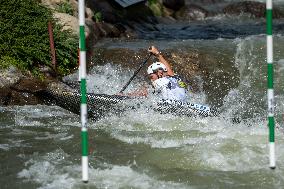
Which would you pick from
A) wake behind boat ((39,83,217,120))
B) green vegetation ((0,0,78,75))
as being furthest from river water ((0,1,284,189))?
green vegetation ((0,0,78,75))

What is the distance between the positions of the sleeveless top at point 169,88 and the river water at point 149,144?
0.33 meters

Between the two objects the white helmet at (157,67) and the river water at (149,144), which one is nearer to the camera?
the river water at (149,144)

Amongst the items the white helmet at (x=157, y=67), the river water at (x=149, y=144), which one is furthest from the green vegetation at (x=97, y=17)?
the white helmet at (x=157, y=67)

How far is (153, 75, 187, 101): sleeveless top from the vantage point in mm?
8992

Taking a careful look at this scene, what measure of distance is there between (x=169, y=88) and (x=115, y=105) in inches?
33.7

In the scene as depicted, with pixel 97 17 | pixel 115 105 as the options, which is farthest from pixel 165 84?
pixel 97 17

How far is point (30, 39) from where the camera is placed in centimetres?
1138

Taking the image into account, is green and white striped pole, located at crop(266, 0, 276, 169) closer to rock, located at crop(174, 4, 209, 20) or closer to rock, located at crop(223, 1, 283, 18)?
rock, located at crop(174, 4, 209, 20)

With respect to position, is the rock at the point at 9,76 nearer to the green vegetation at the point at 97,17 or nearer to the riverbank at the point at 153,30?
the riverbank at the point at 153,30

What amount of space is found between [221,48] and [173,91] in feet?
13.7

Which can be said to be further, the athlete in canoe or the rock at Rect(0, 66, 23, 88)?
the rock at Rect(0, 66, 23, 88)

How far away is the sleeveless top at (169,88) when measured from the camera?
8.99 m

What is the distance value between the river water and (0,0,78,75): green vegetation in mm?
717

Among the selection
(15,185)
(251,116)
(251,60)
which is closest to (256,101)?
(251,116)
